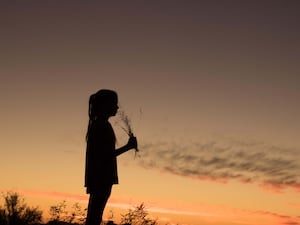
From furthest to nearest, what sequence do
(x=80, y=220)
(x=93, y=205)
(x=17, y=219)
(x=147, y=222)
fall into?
(x=147, y=222), (x=80, y=220), (x=17, y=219), (x=93, y=205)

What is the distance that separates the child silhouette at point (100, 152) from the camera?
21.0ft

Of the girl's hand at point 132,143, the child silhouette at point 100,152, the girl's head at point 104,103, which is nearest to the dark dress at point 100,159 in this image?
the child silhouette at point 100,152

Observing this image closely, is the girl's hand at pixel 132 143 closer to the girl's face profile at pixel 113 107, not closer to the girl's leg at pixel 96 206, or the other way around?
the girl's face profile at pixel 113 107

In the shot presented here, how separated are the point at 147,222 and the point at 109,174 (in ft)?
21.6

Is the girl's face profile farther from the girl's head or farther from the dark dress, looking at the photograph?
the dark dress

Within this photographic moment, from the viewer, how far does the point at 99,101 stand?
21.8 feet

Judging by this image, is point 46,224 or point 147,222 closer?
point 46,224

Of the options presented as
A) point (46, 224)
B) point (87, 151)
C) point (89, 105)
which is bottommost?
point (46, 224)

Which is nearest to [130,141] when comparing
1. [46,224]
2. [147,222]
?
[46,224]

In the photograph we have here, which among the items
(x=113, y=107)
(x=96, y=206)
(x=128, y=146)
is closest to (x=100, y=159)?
(x=128, y=146)

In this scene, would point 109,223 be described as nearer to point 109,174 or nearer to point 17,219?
point 17,219

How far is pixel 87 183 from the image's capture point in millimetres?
6477

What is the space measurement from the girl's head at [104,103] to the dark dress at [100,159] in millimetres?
127

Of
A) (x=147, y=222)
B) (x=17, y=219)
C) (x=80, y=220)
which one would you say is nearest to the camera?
(x=17, y=219)
